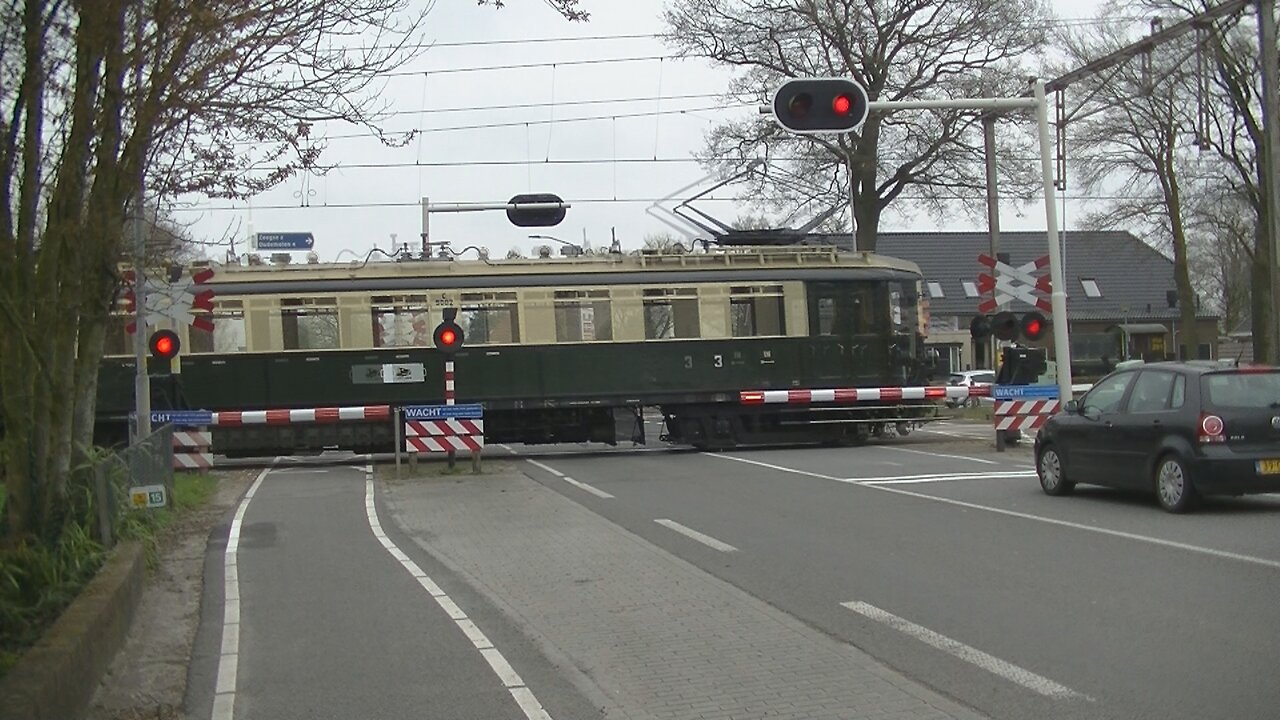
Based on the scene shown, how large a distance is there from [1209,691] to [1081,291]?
2359 inches

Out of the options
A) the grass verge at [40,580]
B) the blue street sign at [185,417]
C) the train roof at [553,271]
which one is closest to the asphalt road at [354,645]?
the grass verge at [40,580]

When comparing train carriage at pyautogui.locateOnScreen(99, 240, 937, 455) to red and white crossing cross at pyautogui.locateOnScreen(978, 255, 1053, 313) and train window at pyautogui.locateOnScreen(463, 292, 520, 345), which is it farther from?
red and white crossing cross at pyautogui.locateOnScreen(978, 255, 1053, 313)

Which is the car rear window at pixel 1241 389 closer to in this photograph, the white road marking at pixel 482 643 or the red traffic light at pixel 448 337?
the white road marking at pixel 482 643

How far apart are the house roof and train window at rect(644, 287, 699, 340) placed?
125ft

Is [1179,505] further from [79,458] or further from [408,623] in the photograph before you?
[79,458]

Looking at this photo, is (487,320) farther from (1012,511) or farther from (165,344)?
(1012,511)

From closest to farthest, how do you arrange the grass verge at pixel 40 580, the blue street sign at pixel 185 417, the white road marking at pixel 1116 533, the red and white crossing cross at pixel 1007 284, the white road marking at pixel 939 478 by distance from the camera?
the grass verge at pixel 40 580 < the white road marking at pixel 1116 533 < the white road marking at pixel 939 478 < the red and white crossing cross at pixel 1007 284 < the blue street sign at pixel 185 417

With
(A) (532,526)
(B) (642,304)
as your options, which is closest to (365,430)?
(B) (642,304)

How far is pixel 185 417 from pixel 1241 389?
54.1 ft

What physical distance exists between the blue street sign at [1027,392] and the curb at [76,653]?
51.8 feet

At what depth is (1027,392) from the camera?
2206 cm

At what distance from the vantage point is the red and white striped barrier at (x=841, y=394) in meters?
25.2

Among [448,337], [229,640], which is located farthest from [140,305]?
[229,640]

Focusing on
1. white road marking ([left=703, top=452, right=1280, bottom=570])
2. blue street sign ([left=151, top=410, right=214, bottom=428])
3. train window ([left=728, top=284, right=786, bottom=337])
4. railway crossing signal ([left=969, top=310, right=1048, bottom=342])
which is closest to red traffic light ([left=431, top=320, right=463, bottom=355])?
blue street sign ([left=151, top=410, right=214, bottom=428])
